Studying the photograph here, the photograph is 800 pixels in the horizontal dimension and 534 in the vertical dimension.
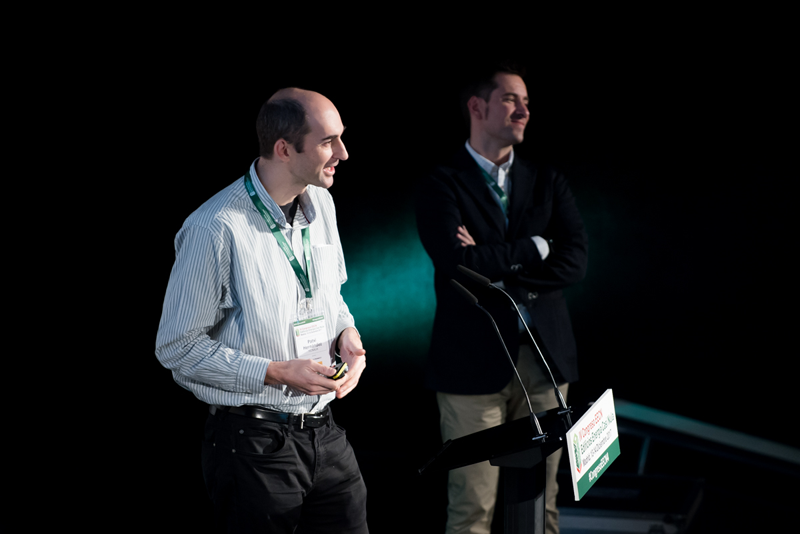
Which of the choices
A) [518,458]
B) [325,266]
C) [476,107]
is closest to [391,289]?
[476,107]

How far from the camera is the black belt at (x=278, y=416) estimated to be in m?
1.62

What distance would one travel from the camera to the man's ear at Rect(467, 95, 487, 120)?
8.42 feet

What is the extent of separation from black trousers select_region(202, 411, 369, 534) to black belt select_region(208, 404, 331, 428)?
0.03ft

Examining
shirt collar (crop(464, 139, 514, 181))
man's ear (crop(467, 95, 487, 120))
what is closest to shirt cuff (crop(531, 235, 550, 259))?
shirt collar (crop(464, 139, 514, 181))

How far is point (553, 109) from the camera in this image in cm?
349

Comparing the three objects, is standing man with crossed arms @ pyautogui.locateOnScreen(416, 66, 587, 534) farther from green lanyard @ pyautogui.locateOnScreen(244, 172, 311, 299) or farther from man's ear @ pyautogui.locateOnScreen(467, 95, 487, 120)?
green lanyard @ pyautogui.locateOnScreen(244, 172, 311, 299)

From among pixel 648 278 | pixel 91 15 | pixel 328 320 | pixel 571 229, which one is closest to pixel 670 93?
pixel 648 278

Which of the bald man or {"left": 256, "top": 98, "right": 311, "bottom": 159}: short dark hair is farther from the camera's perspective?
{"left": 256, "top": 98, "right": 311, "bottom": 159}: short dark hair

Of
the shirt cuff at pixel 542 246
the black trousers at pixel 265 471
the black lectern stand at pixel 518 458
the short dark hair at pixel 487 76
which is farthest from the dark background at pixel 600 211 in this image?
the black lectern stand at pixel 518 458

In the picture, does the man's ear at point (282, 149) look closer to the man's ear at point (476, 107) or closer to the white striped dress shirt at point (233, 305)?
the white striped dress shirt at point (233, 305)

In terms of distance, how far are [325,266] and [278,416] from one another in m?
0.40

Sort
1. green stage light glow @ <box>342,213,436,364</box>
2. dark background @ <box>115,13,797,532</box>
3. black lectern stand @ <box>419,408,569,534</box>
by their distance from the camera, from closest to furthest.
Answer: black lectern stand @ <box>419,408,569,534</box> → dark background @ <box>115,13,797,532</box> → green stage light glow @ <box>342,213,436,364</box>

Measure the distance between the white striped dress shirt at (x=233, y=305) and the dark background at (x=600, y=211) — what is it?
1375 millimetres

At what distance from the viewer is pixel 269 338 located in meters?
1.61
